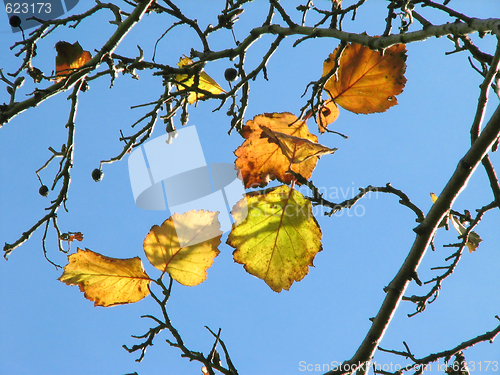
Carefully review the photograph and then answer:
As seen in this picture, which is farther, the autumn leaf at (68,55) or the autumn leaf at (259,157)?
the autumn leaf at (68,55)

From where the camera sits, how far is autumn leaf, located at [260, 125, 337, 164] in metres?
1.20

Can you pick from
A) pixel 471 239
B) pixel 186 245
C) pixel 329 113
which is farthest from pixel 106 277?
pixel 471 239

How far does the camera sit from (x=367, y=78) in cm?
156

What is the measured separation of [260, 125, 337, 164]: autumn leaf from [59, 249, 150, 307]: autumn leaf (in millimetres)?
710

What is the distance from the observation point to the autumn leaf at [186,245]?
4.64ft

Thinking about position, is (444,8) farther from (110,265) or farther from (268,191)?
(110,265)

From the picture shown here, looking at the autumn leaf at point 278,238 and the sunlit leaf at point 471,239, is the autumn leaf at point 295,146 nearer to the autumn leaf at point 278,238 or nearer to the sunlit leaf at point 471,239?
the autumn leaf at point 278,238

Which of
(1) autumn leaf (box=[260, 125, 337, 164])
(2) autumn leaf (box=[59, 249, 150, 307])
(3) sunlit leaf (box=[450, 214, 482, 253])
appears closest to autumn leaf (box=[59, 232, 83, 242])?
(2) autumn leaf (box=[59, 249, 150, 307])

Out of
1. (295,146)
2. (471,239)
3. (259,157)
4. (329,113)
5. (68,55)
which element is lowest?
(471,239)

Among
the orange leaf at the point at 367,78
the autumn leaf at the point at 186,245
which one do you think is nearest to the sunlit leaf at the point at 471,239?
the orange leaf at the point at 367,78

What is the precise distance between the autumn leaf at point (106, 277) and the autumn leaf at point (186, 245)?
0.28ft

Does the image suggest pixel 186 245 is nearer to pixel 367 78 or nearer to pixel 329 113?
pixel 329 113

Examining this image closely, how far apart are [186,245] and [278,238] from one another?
39cm

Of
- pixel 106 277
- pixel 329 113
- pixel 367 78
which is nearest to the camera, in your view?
pixel 106 277
